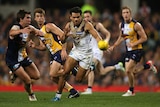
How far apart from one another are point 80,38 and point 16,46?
173cm

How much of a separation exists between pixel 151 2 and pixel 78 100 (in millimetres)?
17086

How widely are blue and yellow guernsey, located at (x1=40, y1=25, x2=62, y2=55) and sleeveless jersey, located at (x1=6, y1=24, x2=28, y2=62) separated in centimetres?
114

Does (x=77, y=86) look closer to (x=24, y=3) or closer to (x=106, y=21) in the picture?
(x=106, y=21)

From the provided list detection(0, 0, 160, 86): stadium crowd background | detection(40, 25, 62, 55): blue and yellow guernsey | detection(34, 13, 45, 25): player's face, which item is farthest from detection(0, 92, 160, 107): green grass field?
detection(0, 0, 160, 86): stadium crowd background

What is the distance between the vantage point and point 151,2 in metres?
33.8

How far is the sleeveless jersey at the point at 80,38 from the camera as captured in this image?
56.6 ft

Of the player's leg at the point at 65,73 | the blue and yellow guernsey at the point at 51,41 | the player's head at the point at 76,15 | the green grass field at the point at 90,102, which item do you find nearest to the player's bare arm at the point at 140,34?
the green grass field at the point at 90,102

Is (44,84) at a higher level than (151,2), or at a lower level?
lower

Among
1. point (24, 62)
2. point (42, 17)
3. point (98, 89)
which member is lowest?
point (98, 89)

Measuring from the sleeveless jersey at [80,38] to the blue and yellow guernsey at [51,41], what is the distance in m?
0.82

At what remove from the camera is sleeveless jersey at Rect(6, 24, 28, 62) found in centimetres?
1712

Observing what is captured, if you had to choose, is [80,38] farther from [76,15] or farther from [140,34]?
[140,34]

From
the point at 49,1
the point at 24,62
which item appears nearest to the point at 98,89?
the point at 24,62

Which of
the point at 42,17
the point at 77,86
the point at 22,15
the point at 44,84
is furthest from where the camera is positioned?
the point at 44,84
